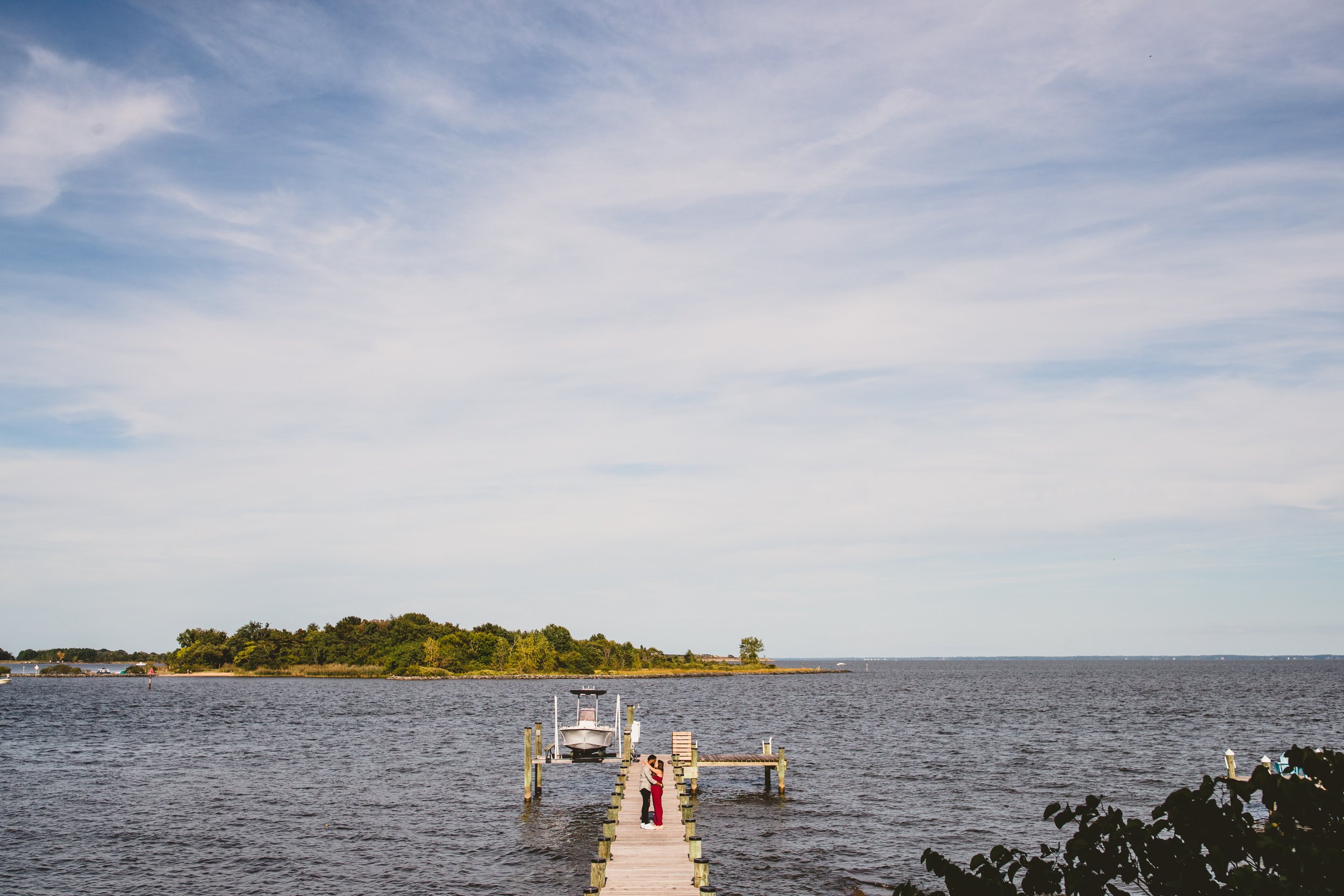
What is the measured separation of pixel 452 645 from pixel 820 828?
170m

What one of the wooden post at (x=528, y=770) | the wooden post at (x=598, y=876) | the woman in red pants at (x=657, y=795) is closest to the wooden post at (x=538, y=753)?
the wooden post at (x=528, y=770)

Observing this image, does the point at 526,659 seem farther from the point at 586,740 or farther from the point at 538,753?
the point at 586,740

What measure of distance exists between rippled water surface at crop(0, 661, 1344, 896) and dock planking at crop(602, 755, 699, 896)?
110 inches

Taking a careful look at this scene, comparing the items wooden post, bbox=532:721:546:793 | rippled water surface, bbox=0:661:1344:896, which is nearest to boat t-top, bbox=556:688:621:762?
wooden post, bbox=532:721:546:793

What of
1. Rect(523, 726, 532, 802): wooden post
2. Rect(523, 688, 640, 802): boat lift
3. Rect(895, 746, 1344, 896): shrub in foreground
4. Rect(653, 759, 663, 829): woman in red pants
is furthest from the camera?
Rect(523, 726, 532, 802): wooden post

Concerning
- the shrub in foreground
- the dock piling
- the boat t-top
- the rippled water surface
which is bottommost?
the rippled water surface

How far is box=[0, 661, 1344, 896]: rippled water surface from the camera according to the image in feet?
102

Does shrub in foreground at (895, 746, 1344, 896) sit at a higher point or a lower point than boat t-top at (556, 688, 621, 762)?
higher

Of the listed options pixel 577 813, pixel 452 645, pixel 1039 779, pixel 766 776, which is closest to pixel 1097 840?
pixel 577 813

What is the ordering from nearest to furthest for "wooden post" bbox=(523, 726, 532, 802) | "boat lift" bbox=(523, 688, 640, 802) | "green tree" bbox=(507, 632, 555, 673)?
"boat lift" bbox=(523, 688, 640, 802) → "wooden post" bbox=(523, 726, 532, 802) → "green tree" bbox=(507, 632, 555, 673)

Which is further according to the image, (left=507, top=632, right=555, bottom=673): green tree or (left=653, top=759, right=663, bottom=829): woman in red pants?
(left=507, top=632, right=555, bottom=673): green tree

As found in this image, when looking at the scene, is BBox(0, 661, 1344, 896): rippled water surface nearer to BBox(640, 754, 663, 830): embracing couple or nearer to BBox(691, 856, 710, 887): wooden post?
BBox(640, 754, 663, 830): embracing couple

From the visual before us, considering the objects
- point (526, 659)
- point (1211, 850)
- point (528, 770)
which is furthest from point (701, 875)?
point (526, 659)

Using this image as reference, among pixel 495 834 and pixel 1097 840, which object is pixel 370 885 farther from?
pixel 1097 840
